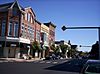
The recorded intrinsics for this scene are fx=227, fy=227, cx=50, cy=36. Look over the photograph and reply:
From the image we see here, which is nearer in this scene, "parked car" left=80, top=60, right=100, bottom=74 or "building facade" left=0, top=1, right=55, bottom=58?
"parked car" left=80, top=60, right=100, bottom=74

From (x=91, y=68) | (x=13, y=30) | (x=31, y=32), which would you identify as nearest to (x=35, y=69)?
(x=91, y=68)

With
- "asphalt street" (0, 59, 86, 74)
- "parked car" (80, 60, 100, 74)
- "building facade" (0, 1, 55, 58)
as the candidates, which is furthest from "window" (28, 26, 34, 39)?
"parked car" (80, 60, 100, 74)

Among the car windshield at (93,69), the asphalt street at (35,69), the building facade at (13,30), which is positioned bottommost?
the asphalt street at (35,69)

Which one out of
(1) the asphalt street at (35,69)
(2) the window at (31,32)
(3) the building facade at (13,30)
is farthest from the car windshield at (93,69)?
(2) the window at (31,32)

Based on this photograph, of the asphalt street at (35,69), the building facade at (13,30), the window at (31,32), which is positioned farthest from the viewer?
the window at (31,32)

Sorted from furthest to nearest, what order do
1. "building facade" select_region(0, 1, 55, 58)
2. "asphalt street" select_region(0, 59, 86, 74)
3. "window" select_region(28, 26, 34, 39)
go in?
"window" select_region(28, 26, 34, 39) < "building facade" select_region(0, 1, 55, 58) < "asphalt street" select_region(0, 59, 86, 74)

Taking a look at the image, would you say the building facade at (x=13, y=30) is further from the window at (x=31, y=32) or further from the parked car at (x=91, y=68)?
the parked car at (x=91, y=68)

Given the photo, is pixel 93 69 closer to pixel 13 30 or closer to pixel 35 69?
pixel 35 69

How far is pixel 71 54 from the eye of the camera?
13575 centimetres

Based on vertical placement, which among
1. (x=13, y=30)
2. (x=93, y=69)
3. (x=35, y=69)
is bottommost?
(x=35, y=69)

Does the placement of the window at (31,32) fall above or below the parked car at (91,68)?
above

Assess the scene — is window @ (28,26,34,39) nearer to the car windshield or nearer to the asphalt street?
the asphalt street

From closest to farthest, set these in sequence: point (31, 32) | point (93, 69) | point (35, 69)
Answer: point (93, 69) < point (35, 69) < point (31, 32)

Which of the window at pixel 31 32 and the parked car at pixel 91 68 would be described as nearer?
the parked car at pixel 91 68
